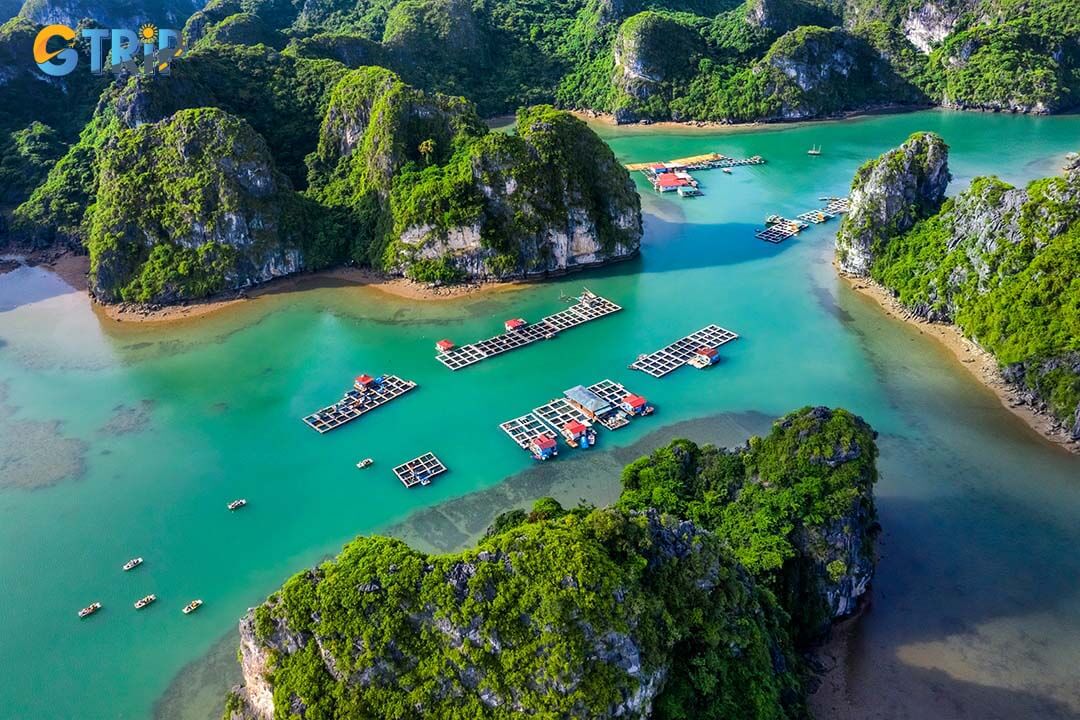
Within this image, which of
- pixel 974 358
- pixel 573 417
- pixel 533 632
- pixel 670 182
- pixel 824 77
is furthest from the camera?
pixel 824 77

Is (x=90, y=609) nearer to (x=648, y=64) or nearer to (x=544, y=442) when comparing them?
(x=544, y=442)

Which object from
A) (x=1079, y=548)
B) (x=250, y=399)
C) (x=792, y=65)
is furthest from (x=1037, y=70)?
(x=250, y=399)

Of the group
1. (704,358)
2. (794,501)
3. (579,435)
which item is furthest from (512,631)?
(704,358)

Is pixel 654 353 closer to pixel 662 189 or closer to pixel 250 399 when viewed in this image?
pixel 250 399

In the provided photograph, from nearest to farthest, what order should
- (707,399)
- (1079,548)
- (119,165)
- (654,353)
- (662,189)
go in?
(1079,548), (707,399), (654,353), (119,165), (662,189)

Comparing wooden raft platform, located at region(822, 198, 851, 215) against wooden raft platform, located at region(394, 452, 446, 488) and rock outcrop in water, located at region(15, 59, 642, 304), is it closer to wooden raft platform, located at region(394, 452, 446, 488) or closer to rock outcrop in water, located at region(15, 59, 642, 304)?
rock outcrop in water, located at region(15, 59, 642, 304)

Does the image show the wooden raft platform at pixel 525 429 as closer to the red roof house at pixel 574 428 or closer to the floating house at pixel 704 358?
the red roof house at pixel 574 428
